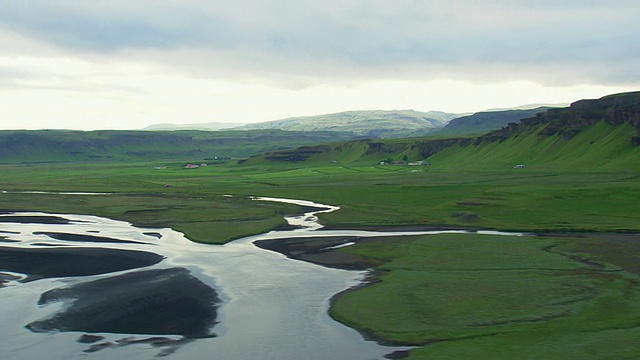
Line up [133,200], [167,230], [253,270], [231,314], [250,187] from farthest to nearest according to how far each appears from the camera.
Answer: [250,187] < [133,200] < [167,230] < [253,270] < [231,314]

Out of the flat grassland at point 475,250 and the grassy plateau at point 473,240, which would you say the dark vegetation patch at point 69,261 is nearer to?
the grassy plateau at point 473,240

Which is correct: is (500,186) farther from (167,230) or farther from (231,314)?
(231,314)

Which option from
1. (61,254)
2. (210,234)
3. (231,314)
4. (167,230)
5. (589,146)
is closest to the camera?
(231,314)

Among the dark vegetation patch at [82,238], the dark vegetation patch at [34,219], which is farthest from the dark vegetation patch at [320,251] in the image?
the dark vegetation patch at [34,219]

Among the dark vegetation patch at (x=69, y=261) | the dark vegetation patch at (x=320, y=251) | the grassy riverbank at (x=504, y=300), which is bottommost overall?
the dark vegetation patch at (x=320, y=251)

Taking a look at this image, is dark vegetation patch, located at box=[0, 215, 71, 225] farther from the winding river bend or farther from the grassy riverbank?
the grassy riverbank

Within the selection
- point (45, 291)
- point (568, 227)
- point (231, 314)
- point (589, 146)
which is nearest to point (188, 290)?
point (231, 314)
